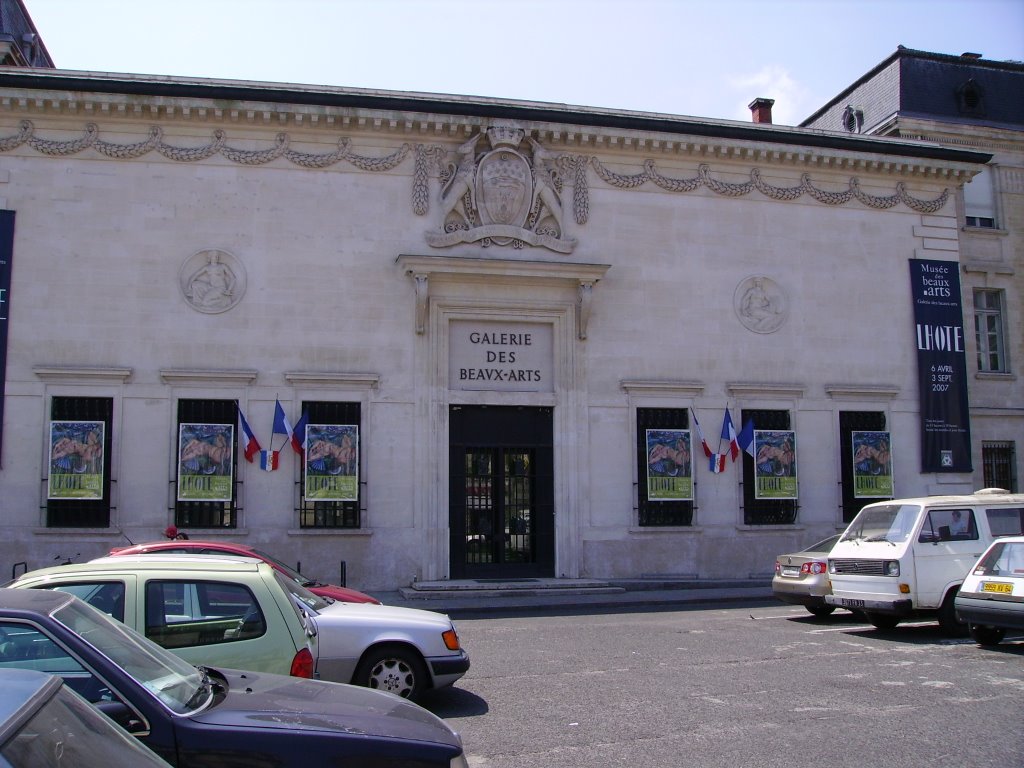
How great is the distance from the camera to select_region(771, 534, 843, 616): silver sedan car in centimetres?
1509

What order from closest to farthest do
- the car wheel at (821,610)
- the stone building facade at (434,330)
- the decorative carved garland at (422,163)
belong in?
the car wheel at (821,610) < the stone building facade at (434,330) < the decorative carved garland at (422,163)

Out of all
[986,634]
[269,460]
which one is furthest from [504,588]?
[986,634]

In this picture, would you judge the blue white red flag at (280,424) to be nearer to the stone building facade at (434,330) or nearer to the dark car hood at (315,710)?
the stone building facade at (434,330)

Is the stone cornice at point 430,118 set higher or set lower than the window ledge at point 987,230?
higher

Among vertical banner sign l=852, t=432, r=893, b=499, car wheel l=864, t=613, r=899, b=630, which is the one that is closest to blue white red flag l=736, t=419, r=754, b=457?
vertical banner sign l=852, t=432, r=893, b=499

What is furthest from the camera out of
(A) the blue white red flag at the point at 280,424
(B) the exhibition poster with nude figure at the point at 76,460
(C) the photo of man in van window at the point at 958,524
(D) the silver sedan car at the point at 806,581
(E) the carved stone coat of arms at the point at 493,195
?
(E) the carved stone coat of arms at the point at 493,195

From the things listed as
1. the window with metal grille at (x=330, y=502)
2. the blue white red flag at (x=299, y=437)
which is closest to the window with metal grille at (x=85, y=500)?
the blue white red flag at (x=299, y=437)

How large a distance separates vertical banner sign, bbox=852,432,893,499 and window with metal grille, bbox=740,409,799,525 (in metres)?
1.86

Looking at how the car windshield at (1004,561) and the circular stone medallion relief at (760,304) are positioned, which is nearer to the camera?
the car windshield at (1004,561)

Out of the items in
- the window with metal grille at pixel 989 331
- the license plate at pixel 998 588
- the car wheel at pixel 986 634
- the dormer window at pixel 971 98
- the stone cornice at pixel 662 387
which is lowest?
the car wheel at pixel 986 634

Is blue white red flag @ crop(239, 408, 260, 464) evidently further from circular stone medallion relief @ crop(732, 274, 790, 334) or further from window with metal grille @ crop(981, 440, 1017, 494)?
window with metal grille @ crop(981, 440, 1017, 494)

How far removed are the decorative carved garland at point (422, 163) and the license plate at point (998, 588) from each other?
13322 millimetres

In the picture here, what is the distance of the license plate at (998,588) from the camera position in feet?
38.3

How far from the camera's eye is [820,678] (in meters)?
10.4
